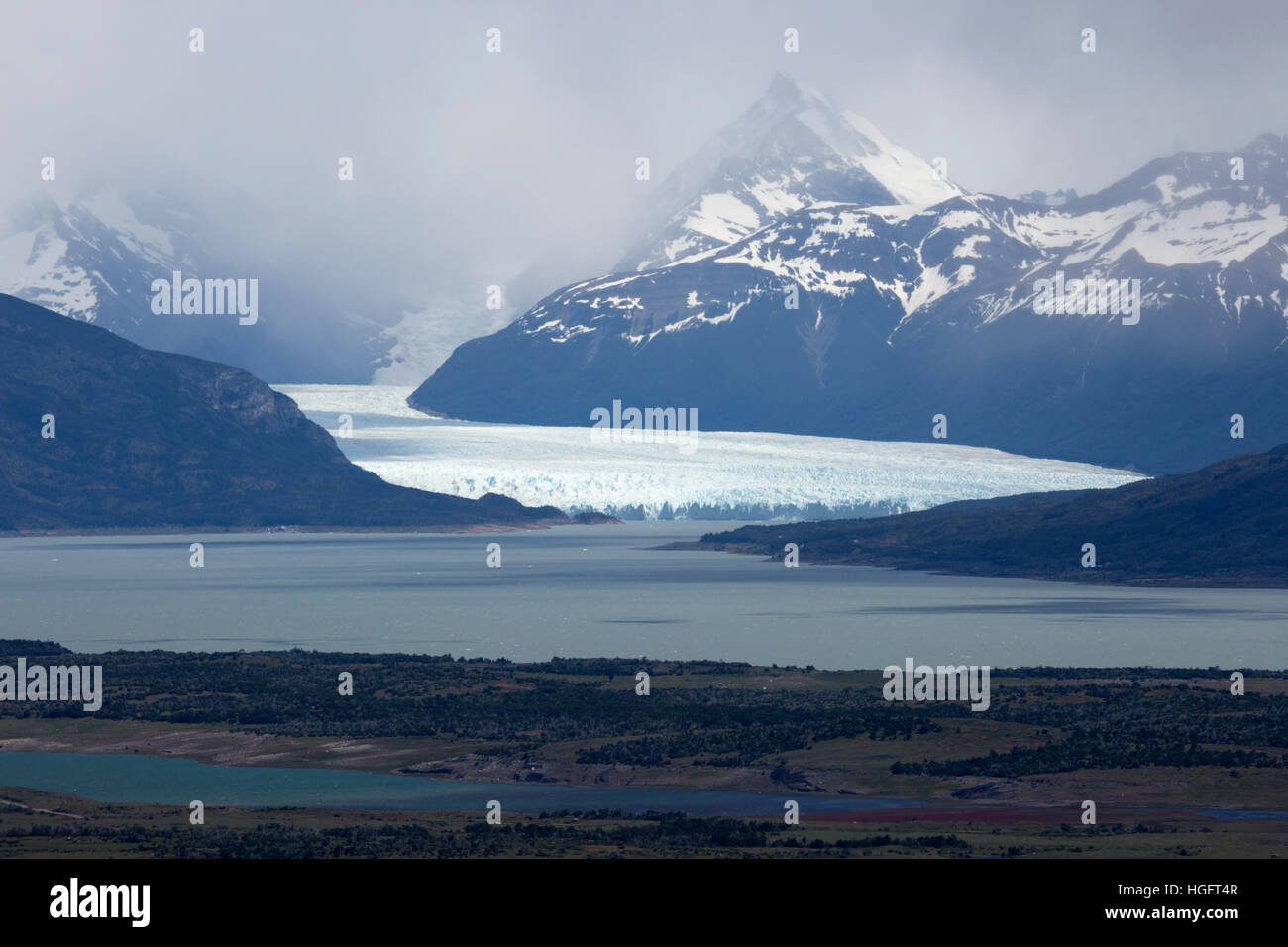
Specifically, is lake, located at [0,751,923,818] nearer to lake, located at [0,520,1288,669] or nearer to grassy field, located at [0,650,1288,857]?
grassy field, located at [0,650,1288,857]

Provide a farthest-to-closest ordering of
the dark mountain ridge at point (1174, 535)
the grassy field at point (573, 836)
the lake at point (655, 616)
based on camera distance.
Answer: the dark mountain ridge at point (1174, 535), the lake at point (655, 616), the grassy field at point (573, 836)

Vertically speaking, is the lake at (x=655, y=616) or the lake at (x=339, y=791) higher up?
the lake at (x=655, y=616)

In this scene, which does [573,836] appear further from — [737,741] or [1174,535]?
[1174,535]

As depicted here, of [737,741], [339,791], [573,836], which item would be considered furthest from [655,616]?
[573,836]

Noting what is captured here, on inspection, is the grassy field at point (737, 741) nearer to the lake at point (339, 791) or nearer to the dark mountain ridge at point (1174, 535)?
the lake at point (339, 791)

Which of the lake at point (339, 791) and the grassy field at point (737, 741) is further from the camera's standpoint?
the lake at point (339, 791)

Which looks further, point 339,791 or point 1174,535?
point 1174,535

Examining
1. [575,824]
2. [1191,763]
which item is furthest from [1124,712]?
[575,824]

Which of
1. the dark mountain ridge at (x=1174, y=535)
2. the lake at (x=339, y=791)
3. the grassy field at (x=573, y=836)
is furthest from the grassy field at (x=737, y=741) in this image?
the dark mountain ridge at (x=1174, y=535)

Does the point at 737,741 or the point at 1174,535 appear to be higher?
the point at 1174,535
